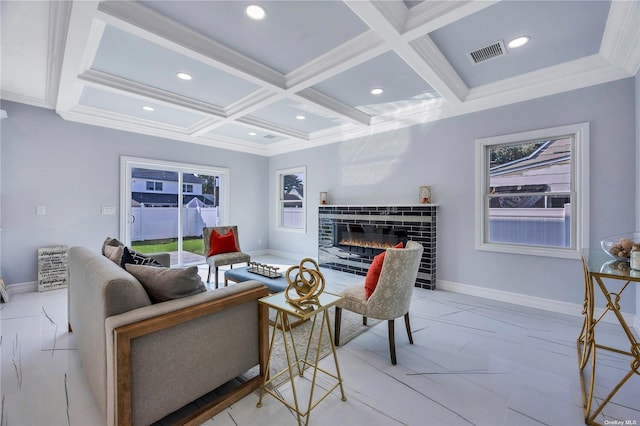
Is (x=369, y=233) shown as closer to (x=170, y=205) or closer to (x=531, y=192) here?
(x=531, y=192)

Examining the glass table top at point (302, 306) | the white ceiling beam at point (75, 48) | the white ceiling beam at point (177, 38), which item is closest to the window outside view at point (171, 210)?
the white ceiling beam at point (75, 48)

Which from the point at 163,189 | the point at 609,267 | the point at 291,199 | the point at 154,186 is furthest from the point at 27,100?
the point at 609,267

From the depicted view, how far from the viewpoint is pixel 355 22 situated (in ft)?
7.57

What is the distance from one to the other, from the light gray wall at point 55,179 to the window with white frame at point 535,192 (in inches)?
216

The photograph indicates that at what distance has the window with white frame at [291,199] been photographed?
617 centimetres

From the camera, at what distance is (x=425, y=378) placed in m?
1.97

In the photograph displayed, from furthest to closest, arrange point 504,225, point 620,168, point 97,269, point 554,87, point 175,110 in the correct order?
point 175,110
point 504,225
point 554,87
point 620,168
point 97,269

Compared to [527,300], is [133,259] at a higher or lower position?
higher

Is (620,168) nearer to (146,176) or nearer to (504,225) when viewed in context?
(504,225)

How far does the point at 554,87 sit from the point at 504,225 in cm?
169

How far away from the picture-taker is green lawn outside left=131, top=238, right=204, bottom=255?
5.08m

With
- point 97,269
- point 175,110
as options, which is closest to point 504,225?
point 97,269

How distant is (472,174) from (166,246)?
5506mm

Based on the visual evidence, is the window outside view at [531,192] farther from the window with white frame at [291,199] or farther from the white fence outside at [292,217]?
the white fence outside at [292,217]
